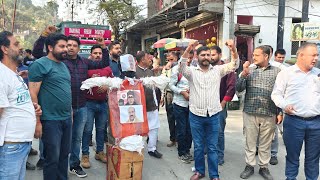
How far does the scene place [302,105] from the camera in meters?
3.45

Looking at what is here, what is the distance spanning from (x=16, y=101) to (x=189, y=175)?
2.65 meters

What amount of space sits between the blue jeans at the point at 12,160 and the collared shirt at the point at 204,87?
212 centimetres

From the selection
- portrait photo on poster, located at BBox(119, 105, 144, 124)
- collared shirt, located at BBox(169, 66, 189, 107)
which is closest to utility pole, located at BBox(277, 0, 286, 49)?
collared shirt, located at BBox(169, 66, 189, 107)

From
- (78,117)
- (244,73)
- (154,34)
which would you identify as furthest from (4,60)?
(154,34)

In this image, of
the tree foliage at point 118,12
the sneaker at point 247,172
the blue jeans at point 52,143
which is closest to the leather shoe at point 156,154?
the sneaker at point 247,172

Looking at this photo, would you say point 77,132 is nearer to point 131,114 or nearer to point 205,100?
point 131,114

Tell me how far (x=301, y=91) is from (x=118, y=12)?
15.6 m

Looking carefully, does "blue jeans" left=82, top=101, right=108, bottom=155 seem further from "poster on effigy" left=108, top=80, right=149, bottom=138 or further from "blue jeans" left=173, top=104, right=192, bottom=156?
"blue jeans" left=173, top=104, right=192, bottom=156

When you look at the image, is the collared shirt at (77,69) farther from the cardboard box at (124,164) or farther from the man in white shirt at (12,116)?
the man in white shirt at (12,116)

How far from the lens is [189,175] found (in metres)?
4.30

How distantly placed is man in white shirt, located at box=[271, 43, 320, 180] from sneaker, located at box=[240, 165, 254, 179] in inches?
26.2

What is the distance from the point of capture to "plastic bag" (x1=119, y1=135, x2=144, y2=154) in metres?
3.62

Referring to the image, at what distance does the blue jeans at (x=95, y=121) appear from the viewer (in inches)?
173

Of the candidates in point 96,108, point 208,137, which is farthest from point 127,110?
point 208,137
